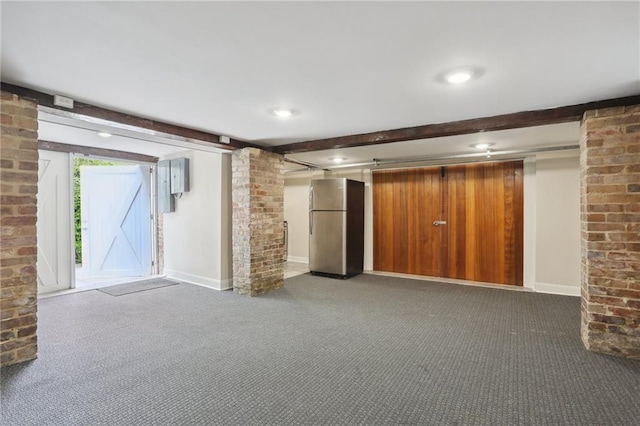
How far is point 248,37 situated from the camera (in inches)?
64.5

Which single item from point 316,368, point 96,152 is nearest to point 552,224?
point 316,368

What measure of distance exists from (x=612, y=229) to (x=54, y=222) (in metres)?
6.71

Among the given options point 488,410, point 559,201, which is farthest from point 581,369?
point 559,201

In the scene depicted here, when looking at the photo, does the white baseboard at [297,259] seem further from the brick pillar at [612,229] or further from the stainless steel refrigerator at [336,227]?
the brick pillar at [612,229]

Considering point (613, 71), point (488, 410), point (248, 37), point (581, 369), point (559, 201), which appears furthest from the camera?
point (559, 201)

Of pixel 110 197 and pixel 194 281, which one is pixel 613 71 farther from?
pixel 110 197

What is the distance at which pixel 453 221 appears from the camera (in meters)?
5.42

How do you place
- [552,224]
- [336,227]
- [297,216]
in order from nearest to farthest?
[552,224]
[336,227]
[297,216]

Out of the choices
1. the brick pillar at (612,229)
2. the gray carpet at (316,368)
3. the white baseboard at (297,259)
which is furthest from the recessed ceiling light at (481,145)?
the white baseboard at (297,259)

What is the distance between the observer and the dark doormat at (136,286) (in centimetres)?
449

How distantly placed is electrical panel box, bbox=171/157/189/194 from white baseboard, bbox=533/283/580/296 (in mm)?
5707

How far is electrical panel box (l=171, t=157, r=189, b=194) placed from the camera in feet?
16.6

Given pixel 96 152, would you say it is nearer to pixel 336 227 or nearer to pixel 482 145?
pixel 336 227

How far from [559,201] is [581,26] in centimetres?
374
